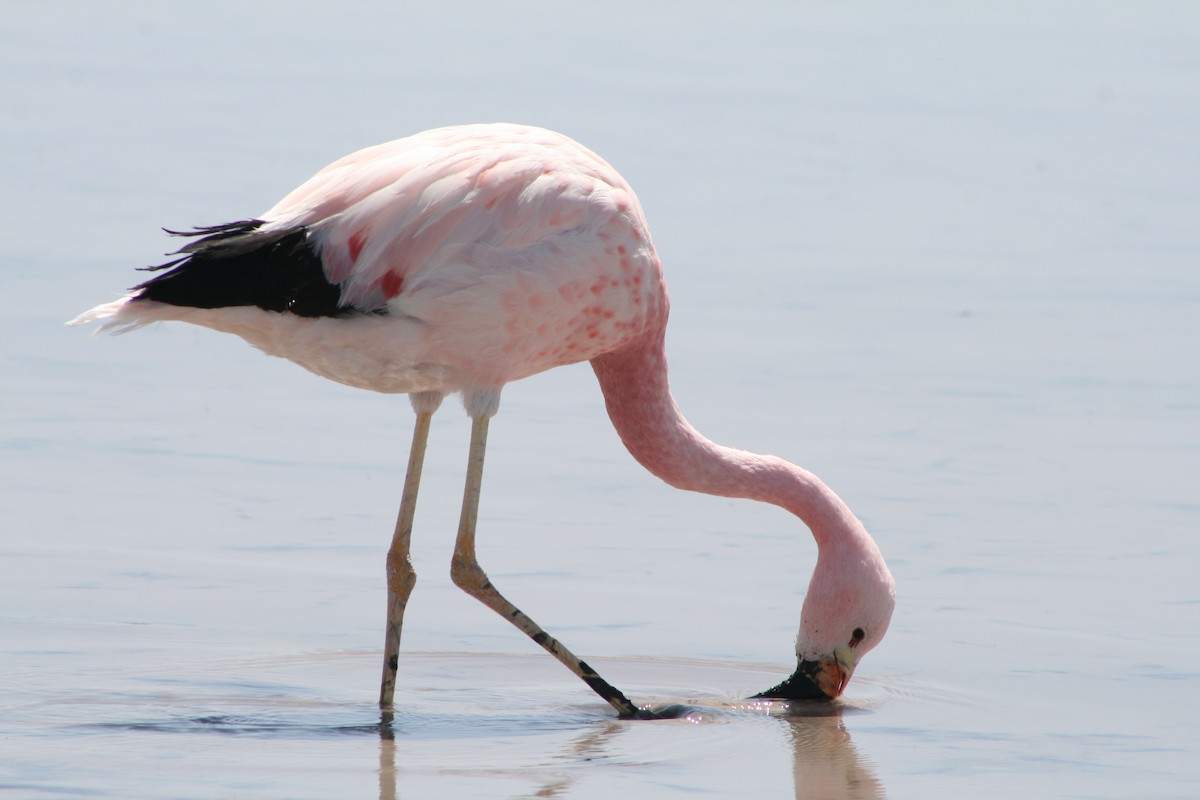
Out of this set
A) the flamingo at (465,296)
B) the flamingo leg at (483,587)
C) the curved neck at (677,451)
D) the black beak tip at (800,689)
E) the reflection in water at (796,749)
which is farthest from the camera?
the curved neck at (677,451)

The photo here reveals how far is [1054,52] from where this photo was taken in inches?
875

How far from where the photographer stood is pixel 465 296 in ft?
21.0

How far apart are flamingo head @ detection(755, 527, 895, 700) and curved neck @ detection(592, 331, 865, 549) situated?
258 millimetres

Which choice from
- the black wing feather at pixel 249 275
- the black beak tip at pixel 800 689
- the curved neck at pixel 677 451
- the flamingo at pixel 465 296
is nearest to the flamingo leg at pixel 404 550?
the flamingo at pixel 465 296

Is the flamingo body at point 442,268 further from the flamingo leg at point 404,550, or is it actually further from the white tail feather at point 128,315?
the flamingo leg at point 404,550

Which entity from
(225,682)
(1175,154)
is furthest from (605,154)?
(225,682)

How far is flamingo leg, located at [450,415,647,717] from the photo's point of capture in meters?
6.68

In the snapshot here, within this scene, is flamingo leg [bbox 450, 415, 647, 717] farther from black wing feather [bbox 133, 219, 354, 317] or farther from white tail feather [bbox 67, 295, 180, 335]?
white tail feather [bbox 67, 295, 180, 335]

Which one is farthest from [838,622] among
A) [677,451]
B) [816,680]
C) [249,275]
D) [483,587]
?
[249,275]

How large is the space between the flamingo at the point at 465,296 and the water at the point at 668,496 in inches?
14.6

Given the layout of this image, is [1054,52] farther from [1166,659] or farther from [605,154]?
[1166,659]

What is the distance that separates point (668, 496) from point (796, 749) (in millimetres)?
2535

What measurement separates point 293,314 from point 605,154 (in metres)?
8.96

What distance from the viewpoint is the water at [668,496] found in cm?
629
